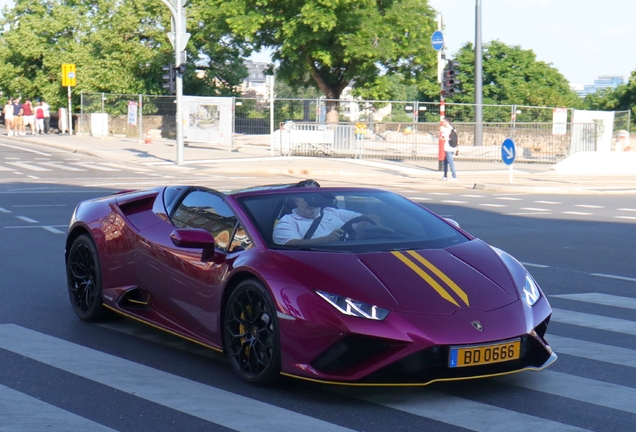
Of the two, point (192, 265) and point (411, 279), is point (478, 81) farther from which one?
point (411, 279)

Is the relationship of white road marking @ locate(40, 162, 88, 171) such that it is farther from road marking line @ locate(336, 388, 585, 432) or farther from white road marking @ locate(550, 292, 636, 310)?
road marking line @ locate(336, 388, 585, 432)

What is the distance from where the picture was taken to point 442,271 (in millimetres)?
Answer: 5613

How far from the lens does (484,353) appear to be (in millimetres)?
5156

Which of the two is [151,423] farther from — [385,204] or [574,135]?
[574,135]

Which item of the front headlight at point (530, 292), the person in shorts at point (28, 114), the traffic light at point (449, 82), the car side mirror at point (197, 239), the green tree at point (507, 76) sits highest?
the green tree at point (507, 76)

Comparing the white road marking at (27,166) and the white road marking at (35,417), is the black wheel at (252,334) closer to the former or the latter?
the white road marking at (35,417)

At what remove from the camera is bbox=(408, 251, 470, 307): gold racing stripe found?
17.7ft

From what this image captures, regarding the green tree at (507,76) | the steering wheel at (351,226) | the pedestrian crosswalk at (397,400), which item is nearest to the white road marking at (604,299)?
the pedestrian crosswalk at (397,400)

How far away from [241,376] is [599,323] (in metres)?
3.32

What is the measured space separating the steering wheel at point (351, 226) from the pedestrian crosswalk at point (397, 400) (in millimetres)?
1020

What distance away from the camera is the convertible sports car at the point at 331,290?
5.10m

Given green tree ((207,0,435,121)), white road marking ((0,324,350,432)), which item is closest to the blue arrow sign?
white road marking ((0,324,350,432))

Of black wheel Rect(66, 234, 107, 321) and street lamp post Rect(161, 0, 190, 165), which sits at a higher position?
street lamp post Rect(161, 0, 190, 165)

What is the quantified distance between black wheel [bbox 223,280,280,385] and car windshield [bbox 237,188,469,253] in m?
0.38
